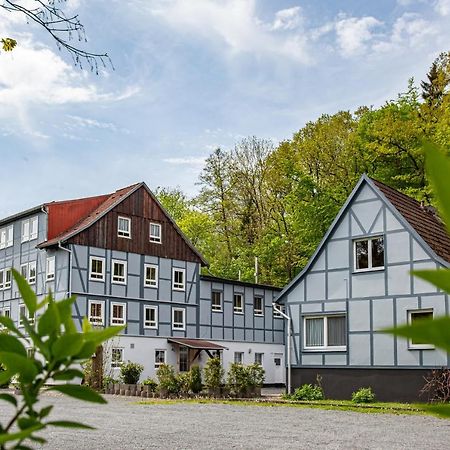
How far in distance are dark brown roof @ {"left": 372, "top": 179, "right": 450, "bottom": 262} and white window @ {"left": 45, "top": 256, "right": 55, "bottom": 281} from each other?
17.6 meters

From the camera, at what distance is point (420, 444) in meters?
12.8

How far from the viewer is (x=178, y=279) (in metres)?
40.0

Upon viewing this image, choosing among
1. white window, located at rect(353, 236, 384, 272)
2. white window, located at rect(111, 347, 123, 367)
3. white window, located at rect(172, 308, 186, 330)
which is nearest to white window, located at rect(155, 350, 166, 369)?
white window, located at rect(172, 308, 186, 330)

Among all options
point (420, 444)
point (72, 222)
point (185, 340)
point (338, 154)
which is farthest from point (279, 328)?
point (420, 444)

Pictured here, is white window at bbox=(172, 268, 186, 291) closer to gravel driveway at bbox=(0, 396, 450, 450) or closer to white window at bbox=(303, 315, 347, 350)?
white window at bbox=(303, 315, 347, 350)

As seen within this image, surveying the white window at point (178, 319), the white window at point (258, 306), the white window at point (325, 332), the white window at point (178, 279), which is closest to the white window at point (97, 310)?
the white window at point (178, 319)

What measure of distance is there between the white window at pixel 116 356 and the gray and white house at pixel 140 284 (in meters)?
0.06

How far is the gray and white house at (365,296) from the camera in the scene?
21.7 metres

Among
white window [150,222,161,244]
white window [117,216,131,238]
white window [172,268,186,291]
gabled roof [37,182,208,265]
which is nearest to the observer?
gabled roof [37,182,208,265]

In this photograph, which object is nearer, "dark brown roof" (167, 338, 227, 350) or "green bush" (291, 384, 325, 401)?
"green bush" (291, 384, 325, 401)

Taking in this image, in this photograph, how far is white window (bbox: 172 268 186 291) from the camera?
130 ft

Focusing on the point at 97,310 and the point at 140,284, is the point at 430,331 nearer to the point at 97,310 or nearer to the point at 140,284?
the point at 97,310

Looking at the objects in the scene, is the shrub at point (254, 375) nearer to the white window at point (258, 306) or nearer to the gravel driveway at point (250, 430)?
the gravel driveway at point (250, 430)

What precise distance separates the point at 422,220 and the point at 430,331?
23319 mm
